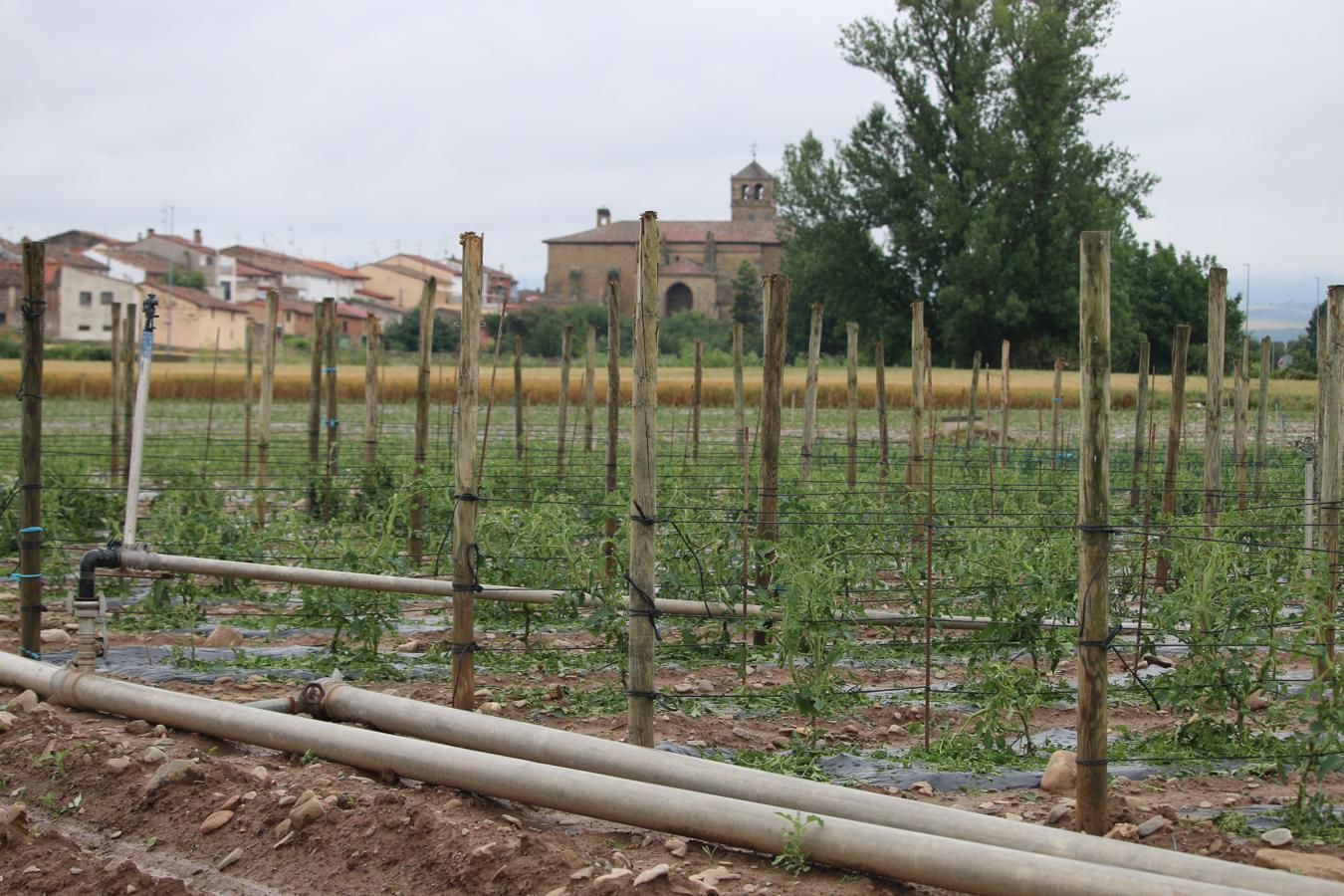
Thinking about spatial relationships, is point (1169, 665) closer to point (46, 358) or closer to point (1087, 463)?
point (1087, 463)

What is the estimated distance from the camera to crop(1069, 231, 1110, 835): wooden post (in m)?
4.63

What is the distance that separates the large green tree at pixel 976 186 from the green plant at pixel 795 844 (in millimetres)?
37346

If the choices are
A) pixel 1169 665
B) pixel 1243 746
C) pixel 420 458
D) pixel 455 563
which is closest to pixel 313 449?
pixel 420 458

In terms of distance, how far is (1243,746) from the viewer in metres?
5.47

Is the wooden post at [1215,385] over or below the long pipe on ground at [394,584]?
over

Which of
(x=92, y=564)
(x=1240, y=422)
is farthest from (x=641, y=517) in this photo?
(x=1240, y=422)

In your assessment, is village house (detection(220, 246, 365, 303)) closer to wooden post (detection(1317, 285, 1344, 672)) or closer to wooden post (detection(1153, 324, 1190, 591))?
wooden post (detection(1153, 324, 1190, 591))

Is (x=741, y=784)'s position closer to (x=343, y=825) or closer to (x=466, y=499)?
(x=343, y=825)

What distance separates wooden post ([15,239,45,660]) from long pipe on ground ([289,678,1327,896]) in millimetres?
1917

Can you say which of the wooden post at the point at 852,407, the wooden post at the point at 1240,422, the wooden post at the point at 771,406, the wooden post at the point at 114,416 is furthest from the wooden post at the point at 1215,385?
the wooden post at the point at 114,416

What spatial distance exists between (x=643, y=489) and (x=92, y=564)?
10.5 feet

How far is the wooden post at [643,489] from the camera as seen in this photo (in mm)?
5199

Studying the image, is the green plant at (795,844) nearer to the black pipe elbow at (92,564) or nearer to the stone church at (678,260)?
the black pipe elbow at (92,564)

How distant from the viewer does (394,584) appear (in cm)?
675
